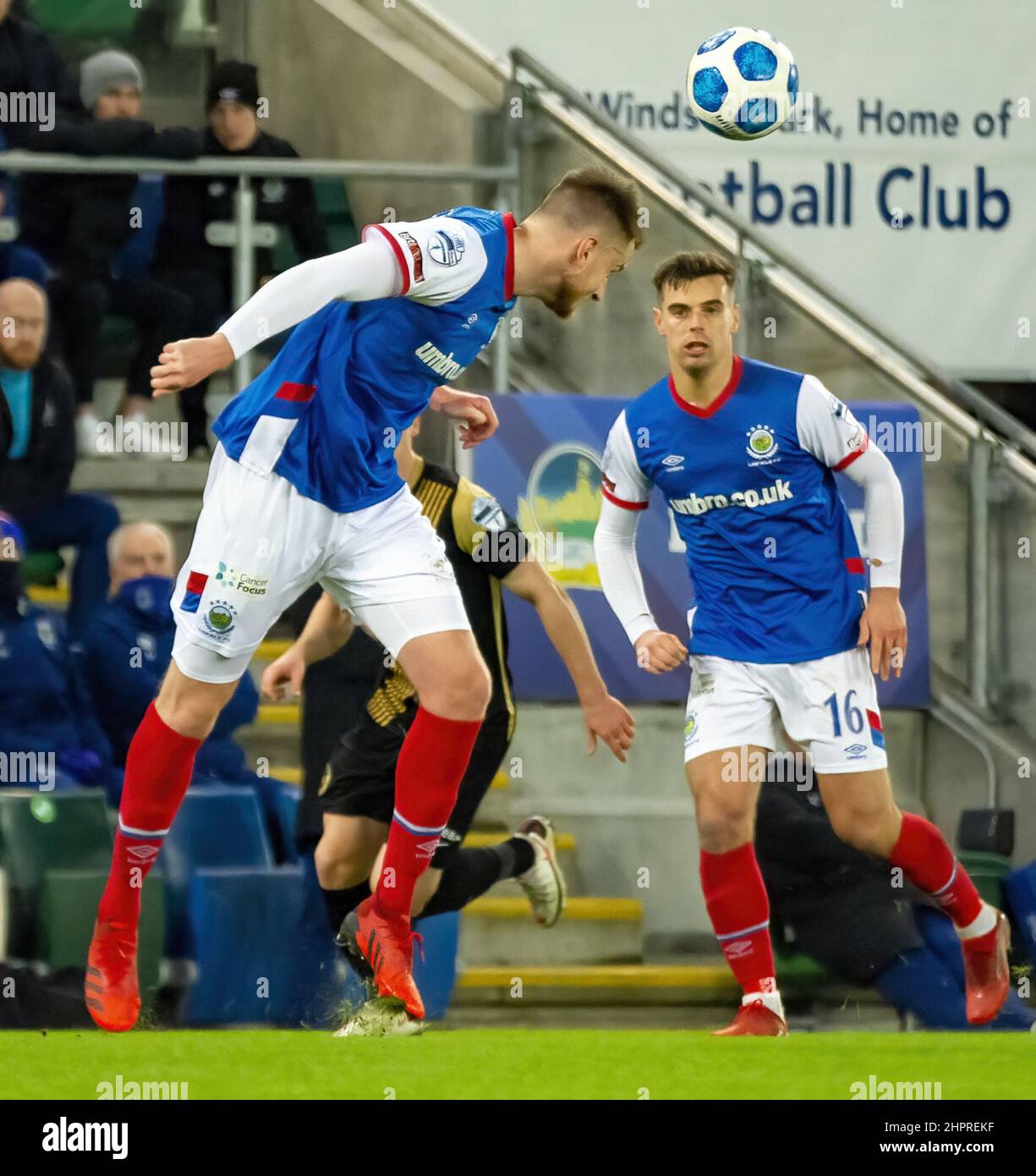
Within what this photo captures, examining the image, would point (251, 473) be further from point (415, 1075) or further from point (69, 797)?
point (69, 797)

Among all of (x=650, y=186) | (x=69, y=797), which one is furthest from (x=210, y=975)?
(x=650, y=186)

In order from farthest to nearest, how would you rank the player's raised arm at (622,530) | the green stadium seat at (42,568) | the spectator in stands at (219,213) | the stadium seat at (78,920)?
the spectator in stands at (219,213), the green stadium seat at (42,568), the stadium seat at (78,920), the player's raised arm at (622,530)

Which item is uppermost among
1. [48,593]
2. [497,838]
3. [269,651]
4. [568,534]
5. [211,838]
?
[568,534]

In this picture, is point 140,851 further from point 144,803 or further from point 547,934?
point 547,934

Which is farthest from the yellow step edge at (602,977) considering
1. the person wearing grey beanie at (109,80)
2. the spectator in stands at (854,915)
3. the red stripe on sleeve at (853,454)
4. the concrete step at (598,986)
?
the person wearing grey beanie at (109,80)

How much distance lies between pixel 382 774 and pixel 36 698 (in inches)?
57.9

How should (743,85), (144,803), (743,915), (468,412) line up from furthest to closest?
1. (743,85)
2. (743,915)
3. (468,412)
4. (144,803)

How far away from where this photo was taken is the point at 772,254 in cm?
852

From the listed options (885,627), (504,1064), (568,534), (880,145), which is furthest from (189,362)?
(880,145)

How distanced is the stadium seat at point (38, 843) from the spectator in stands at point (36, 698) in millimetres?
157

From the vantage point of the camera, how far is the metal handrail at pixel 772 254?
8508mm

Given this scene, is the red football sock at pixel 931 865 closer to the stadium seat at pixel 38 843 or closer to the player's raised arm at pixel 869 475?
the player's raised arm at pixel 869 475

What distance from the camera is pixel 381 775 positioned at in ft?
21.1

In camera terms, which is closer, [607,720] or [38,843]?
[607,720]
